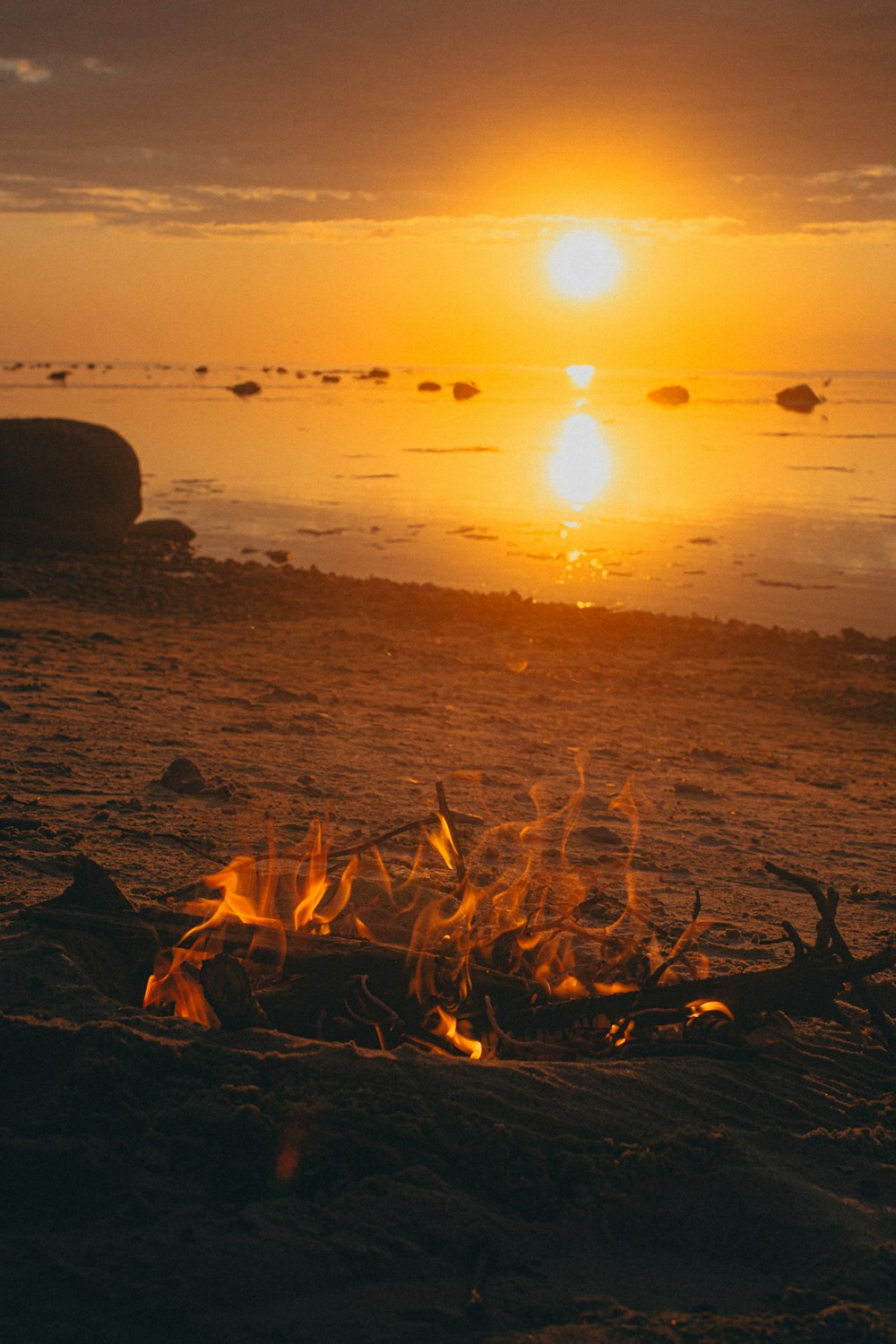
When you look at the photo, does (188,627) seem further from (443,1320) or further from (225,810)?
(443,1320)

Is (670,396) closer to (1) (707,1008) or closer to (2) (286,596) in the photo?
(2) (286,596)

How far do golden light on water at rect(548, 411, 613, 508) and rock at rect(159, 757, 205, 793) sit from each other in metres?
15.0

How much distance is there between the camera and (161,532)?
1569 cm

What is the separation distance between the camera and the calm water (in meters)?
14.2

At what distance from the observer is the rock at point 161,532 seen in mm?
15461

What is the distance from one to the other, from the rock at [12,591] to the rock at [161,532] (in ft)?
13.4

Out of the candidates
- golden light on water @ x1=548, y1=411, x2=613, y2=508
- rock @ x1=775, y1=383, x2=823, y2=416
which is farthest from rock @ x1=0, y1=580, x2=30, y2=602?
rock @ x1=775, y1=383, x2=823, y2=416

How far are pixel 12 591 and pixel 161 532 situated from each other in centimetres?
470

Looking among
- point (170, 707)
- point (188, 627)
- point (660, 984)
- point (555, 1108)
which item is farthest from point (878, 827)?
point (188, 627)

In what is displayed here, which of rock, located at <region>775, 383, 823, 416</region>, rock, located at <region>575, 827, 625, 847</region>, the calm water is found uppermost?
rock, located at <region>775, 383, 823, 416</region>

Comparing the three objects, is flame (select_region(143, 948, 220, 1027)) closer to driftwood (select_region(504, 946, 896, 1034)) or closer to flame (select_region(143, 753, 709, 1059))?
flame (select_region(143, 753, 709, 1059))

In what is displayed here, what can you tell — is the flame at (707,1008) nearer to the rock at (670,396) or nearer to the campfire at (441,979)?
the campfire at (441,979)

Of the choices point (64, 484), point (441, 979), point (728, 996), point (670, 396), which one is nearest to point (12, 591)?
point (64, 484)

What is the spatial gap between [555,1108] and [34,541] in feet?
39.5
